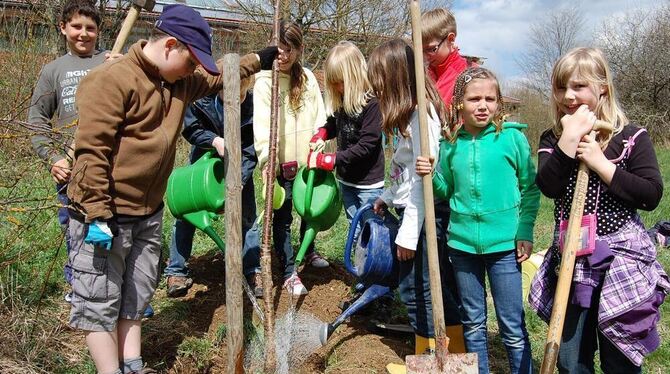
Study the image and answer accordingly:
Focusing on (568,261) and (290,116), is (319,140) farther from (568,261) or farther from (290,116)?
(568,261)

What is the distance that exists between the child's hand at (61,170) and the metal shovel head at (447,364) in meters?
1.72

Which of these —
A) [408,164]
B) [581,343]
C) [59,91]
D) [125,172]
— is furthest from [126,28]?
[581,343]

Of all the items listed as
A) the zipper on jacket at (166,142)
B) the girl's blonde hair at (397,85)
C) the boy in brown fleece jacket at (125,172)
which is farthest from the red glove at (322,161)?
the zipper on jacket at (166,142)

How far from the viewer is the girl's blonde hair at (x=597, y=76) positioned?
2.03 metres

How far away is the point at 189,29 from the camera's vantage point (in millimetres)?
2209

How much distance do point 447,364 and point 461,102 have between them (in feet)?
3.70

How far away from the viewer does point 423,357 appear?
2418 mm

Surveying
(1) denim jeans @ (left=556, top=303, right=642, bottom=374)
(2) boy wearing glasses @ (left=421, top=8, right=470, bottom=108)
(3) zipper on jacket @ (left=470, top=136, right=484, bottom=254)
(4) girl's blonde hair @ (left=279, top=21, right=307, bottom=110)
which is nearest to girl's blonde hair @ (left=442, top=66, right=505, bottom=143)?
(3) zipper on jacket @ (left=470, top=136, right=484, bottom=254)

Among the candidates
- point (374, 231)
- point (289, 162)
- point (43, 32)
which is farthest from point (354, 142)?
point (43, 32)

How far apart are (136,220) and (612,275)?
190 cm

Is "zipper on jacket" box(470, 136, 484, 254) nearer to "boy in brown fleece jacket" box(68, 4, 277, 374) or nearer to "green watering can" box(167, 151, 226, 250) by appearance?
Answer: "boy in brown fleece jacket" box(68, 4, 277, 374)

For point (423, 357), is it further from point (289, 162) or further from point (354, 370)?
point (289, 162)

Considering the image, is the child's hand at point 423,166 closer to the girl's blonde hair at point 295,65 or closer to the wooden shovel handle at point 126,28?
the girl's blonde hair at point 295,65

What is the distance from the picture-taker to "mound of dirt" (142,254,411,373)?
114 inches
